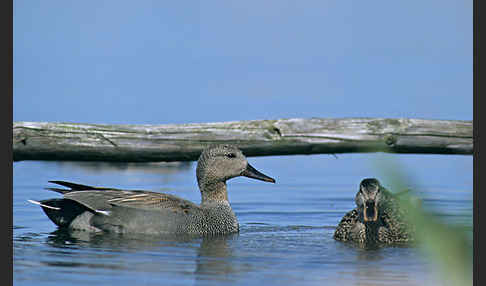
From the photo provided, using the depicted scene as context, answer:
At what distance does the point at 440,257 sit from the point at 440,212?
6 cm

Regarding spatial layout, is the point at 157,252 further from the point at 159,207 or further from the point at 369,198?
the point at 369,198

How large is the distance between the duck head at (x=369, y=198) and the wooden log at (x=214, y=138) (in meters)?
1.78

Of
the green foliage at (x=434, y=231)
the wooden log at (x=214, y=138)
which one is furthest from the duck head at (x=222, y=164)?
the green foliage at (x=434, y=231)

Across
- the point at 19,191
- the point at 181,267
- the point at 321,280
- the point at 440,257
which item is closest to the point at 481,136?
the point at 440,257

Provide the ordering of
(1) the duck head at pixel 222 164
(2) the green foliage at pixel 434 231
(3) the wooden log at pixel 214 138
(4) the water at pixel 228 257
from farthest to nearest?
(3) the wooden log at pixel 214 138 → (1) the duck head at pixel 222 164 → (4) the water at pixel 228 257 → (2) the green foliage at pixel 434 231

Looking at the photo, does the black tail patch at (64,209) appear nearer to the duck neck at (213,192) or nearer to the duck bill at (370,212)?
the duck neck at (213,192)

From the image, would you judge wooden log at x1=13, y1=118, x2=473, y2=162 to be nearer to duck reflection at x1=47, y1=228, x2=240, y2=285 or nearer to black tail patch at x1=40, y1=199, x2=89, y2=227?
black tail patch at x1=40, y1=199, x2=89, y2=227

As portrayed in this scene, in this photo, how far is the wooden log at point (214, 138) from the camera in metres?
7.22

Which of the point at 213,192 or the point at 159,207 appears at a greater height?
the point at 213,192

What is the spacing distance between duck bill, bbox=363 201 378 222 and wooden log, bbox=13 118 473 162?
182cm

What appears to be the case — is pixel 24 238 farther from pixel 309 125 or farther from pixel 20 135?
pixel 309 125

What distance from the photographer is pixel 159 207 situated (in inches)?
242

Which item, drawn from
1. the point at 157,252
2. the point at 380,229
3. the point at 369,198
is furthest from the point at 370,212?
the point at 157,252

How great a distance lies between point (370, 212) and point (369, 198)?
12 cm
